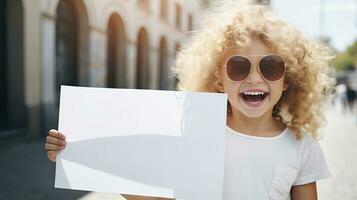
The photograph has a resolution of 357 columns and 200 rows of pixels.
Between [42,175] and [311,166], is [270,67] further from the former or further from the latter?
[42,175]

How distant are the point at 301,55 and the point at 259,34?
0.74 feet

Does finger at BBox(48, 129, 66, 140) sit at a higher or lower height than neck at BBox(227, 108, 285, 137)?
lower

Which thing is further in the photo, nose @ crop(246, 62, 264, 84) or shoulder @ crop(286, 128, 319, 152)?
shoulder @ crop(286, 128, 319, 152)

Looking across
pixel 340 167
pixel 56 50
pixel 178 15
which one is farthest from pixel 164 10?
pixel 340 167

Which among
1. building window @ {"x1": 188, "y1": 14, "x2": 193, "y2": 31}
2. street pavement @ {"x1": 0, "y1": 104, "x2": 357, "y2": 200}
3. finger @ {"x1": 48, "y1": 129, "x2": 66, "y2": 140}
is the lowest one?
street pavement @ {"x1": 0, "y1": 104, "x2": 357, "y2": 200}

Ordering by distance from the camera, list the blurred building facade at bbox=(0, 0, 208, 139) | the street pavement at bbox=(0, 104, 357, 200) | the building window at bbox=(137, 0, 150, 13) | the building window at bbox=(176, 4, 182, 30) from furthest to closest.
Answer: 1. the building window at bbox=(176, 4, 182, 30)
2. the building window at bbox=(137, 0, 150, 13)
3. the blurred building facade at bbox=(0, 0, 208, 139)
4. the street pavement at bbox=(0, 104, 357, 200)

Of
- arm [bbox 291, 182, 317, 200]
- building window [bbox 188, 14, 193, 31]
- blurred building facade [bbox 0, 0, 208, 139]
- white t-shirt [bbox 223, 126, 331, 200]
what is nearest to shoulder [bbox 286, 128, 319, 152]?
white t-shirt [bbox 223, 126, 331, 200]

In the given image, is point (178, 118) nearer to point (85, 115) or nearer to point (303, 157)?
point (85, 115)

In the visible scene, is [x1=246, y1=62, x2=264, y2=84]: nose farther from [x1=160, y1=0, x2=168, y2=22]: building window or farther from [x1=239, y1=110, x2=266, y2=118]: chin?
[x1=160, y1=0, x2=168, y2=22]: building window

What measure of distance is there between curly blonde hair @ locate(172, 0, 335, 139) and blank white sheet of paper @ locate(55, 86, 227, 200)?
0.67ft

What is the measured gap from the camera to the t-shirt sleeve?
1.72m

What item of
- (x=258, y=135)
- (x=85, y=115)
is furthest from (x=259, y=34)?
(x=85, y=115)

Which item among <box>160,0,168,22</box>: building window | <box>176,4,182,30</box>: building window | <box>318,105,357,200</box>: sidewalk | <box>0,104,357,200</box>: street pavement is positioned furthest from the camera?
<box>176,4,182,30</box>: building window

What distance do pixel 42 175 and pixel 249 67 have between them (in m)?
5.03
